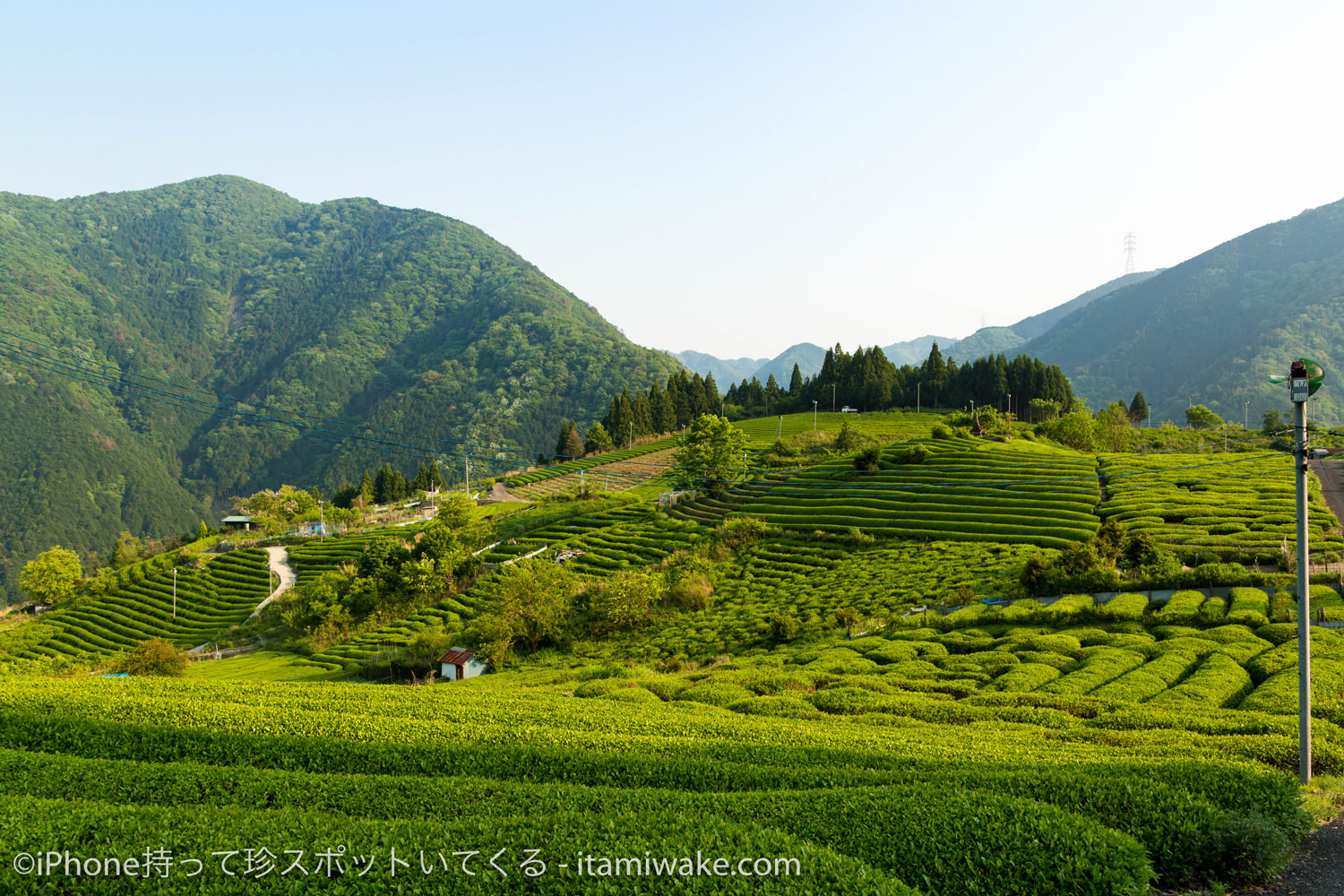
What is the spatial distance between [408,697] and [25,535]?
15711cm

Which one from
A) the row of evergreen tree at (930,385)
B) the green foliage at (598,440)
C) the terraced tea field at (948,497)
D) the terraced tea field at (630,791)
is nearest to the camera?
the terraced tea field at (630,791)

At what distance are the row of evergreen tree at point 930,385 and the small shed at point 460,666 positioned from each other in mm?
82032

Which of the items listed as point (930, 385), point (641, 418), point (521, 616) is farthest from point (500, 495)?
point (930, 385)

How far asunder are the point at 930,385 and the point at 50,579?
348 ft

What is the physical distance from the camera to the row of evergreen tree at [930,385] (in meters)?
99.3

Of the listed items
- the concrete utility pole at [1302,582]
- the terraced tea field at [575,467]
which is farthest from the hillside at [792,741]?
the terraced tea field at [575,467]

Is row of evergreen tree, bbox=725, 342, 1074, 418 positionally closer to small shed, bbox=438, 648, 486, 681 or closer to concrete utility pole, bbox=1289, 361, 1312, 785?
small shed, bbox=438, 648, 486, 681

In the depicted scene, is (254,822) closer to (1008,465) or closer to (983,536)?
(983,536)

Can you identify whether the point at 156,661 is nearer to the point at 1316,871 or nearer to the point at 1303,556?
the point at 1316,871

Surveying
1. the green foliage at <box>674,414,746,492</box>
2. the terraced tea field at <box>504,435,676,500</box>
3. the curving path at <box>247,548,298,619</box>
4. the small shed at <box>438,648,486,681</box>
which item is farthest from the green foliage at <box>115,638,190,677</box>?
the terraced tea field at <box>504,435,676,500</box>

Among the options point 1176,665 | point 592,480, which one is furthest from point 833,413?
point 1176,665

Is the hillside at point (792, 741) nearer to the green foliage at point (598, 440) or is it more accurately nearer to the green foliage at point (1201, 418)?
the green foliage at point (1201, 418)

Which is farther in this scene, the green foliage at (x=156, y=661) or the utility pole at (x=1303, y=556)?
the green foliage at (x=156, y=661)

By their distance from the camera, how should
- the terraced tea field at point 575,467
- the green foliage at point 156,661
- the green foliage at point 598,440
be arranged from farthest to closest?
the green foliage at point 598,440 → the terraced tea field at point 575,467 → the green foliage at point 156,661
